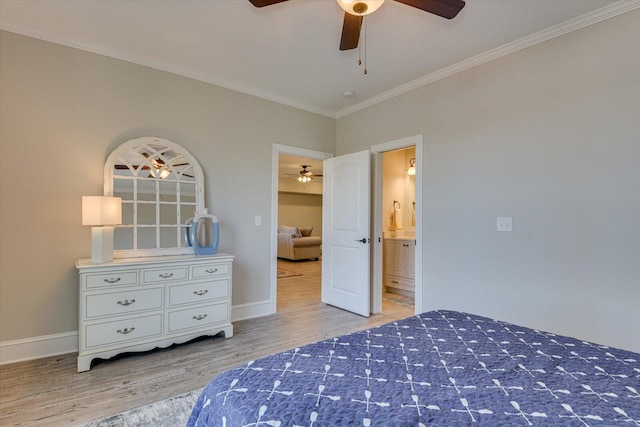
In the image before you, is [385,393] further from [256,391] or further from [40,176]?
[40,176]

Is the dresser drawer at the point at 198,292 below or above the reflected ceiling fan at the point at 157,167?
below

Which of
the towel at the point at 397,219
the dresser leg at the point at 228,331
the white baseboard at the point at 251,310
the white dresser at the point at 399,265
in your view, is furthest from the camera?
the towel at the point at 397,219

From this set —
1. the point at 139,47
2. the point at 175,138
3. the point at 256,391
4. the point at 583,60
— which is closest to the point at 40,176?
the point at 175,138

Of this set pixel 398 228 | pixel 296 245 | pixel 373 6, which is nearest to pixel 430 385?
pixel 373 6

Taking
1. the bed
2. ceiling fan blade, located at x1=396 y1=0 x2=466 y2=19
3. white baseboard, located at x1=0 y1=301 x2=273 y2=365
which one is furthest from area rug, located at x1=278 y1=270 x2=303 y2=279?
ceiling fan blade, located at x1=396 y1=0 x2=466 y2=19

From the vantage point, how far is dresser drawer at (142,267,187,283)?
107 inches

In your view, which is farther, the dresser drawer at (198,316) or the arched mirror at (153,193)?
the arched mirror at (153,193)

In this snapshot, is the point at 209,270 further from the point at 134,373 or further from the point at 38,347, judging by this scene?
the point at 38,347

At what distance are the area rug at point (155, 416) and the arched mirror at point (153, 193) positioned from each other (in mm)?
1505

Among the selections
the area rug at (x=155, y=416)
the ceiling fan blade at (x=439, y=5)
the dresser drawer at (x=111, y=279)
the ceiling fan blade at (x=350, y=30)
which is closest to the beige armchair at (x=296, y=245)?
the dresser drawer at (x=111, y=279)

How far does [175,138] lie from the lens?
3322mm

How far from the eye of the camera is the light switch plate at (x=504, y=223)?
108 inches

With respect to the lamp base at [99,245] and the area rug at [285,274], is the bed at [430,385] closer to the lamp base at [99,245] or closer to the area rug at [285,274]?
the lamp base at [99,245]

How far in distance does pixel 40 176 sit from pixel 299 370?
2889 mm
